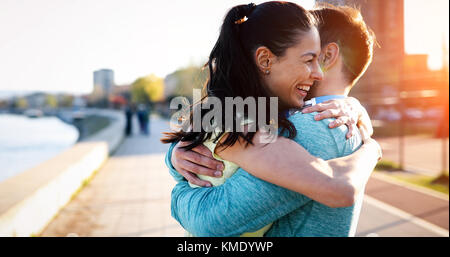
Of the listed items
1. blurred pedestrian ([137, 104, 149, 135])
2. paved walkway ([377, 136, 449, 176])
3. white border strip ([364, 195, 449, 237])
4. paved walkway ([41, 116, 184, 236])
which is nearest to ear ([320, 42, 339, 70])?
paved walkway ([41, 116, 184, 236])

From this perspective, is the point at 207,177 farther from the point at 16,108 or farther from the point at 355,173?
the point at 16,108

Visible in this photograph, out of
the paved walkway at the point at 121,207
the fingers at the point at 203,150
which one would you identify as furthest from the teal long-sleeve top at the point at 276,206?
the paved walkway at the point at 121,207

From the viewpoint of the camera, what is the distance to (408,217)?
232 inches

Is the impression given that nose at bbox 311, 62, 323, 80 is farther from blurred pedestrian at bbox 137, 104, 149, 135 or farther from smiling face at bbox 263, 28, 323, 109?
blurred pedestrian at bbox 137, 104, 149, 135

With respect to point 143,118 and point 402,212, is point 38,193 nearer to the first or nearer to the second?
point 402,212

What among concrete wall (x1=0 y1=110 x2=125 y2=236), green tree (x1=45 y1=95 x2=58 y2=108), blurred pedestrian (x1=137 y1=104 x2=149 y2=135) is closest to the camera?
concrete wall (x1=0 y1=110 x2=125 y2=236)

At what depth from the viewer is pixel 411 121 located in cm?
3294

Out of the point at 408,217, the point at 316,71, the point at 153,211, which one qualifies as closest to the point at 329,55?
the point at 316,71

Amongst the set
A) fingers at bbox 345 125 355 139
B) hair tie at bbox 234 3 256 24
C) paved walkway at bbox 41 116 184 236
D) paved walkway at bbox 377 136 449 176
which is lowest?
paved walkway at bbox 377 136 449 176

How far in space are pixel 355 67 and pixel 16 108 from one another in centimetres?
12293

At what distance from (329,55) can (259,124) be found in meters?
0.49

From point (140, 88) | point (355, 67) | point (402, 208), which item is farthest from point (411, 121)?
point (140, 88)

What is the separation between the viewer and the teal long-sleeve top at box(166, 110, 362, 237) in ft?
3.64
